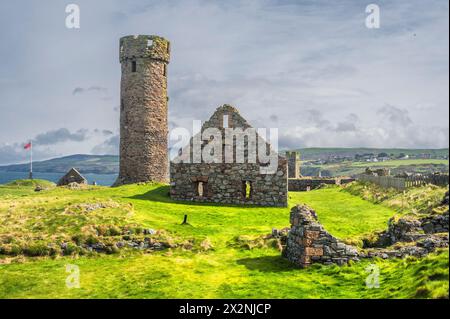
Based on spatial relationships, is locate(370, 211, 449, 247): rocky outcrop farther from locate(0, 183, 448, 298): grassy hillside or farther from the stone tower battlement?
the stone tower battlement

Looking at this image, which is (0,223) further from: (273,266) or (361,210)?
(361,210)

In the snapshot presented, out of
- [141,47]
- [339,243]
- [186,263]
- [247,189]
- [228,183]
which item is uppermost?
[141,47]

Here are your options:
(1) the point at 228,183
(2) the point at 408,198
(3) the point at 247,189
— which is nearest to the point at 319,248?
(2) the point at 408,198

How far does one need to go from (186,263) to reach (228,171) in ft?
43.3

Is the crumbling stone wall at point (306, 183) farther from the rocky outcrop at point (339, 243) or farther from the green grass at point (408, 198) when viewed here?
the rocky outcrop at point (339, 243)

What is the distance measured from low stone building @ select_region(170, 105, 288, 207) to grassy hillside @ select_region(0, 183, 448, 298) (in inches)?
120

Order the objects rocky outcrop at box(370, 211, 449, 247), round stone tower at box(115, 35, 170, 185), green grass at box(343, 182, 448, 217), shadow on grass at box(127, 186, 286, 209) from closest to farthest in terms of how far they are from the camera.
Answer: rocky outcrop at box(370, 211, 449, 247) → green grass at box(343, 182, 448, 217) → shadow on grass at box(127, 186, 286, 209) → round stone tower at box(115, 35, 170, 185)

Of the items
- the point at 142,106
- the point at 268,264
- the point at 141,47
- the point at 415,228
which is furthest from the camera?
the point at 142,106

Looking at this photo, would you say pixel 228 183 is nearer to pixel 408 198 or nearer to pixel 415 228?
pixel 408 198

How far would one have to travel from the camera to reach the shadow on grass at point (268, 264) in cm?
1362

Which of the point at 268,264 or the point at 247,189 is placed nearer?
the point at 268,264

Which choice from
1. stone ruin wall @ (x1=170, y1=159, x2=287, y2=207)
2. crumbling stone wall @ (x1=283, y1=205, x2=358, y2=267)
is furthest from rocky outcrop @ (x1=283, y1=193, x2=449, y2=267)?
stone ruin wall @ (x1=170, y1=159, x2=287, y2=207)

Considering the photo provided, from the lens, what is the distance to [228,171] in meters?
27.5

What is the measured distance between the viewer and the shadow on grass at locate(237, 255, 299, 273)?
1362 cm
